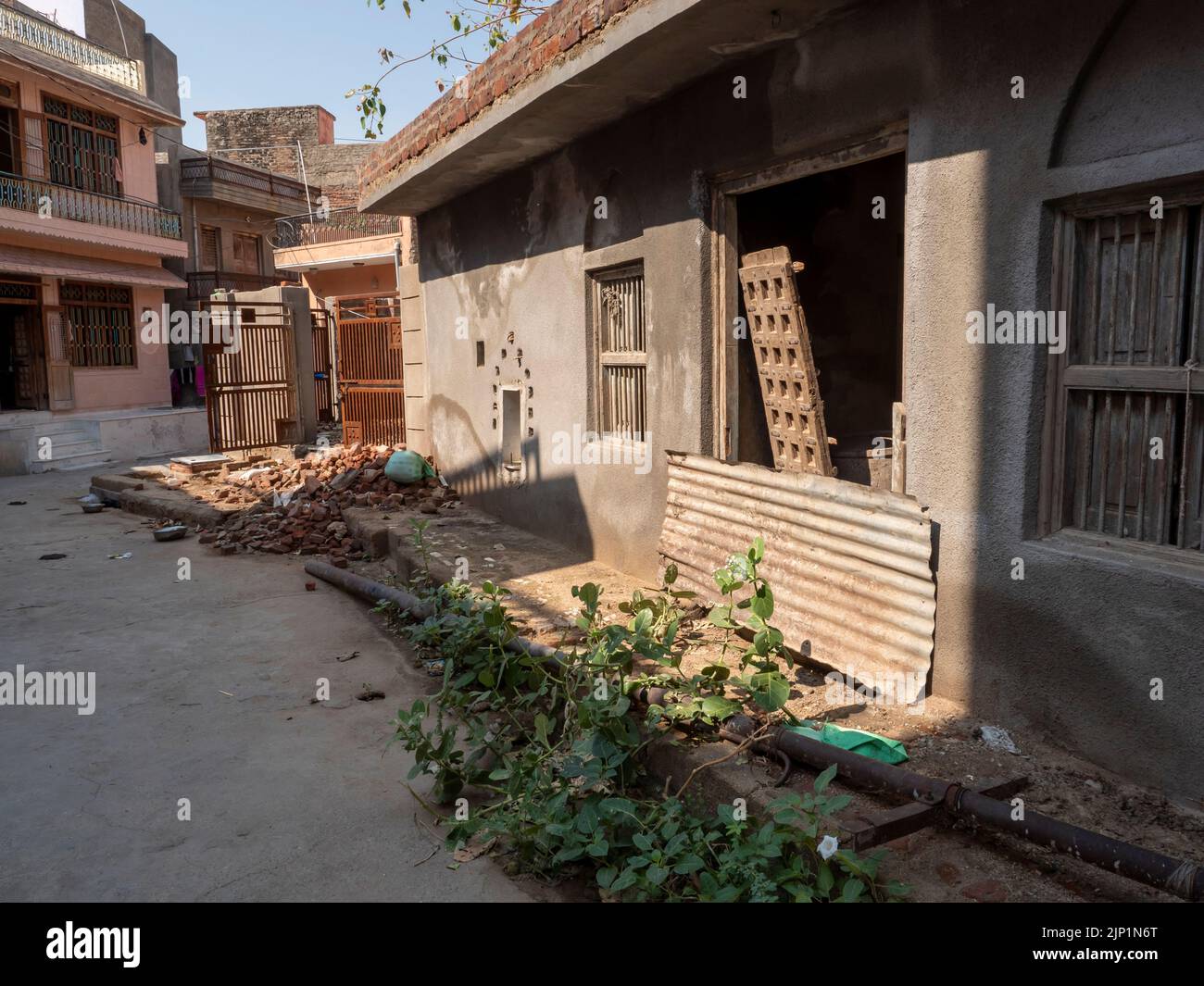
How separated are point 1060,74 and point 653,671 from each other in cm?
310

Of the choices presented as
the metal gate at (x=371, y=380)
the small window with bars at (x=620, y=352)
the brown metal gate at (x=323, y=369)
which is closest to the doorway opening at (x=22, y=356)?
the brown metal gate at (x=323, y=369)

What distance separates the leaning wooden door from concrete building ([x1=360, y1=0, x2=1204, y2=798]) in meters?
17.2

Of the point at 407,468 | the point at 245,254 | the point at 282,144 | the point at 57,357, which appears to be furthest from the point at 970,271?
the point at 282,144

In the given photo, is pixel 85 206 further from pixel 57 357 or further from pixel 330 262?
pixel 330 262

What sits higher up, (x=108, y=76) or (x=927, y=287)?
(x=108, y=76)

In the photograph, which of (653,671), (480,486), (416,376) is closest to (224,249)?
(416,376)

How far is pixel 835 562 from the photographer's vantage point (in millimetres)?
4621

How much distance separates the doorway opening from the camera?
20.3 m

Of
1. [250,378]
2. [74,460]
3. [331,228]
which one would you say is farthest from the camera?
[331,228]

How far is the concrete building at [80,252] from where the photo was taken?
18.5 m

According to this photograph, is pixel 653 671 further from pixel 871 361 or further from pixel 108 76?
pixel 108 76

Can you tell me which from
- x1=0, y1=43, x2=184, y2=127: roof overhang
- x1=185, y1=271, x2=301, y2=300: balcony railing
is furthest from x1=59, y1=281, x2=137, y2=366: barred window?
x1=0, y1=43, x2=184, y2=127: roof overhang

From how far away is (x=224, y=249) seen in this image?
28.6 m

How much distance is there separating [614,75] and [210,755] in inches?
173
